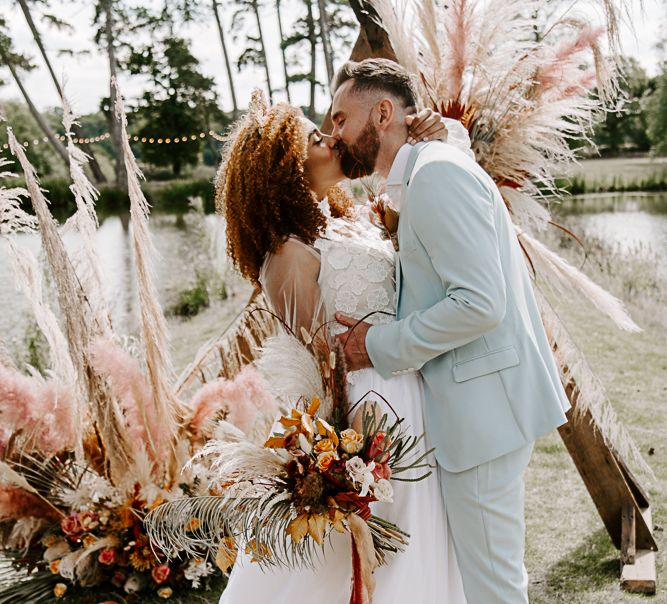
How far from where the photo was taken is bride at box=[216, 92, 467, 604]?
2115 mm

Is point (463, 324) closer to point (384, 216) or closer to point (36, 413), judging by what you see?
point (384, 216)

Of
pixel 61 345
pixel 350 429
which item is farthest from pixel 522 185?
pixel 61 345

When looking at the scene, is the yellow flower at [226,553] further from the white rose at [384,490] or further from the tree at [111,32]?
the tree at [111,32]

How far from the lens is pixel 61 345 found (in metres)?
3.01

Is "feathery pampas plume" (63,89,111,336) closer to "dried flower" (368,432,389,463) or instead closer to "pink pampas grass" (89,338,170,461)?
"pink pampas grass" (89,338,170,461)

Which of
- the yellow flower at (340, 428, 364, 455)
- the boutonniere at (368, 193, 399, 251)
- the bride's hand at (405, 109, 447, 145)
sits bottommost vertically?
the yellow flower at (340, 428, 364, 455)

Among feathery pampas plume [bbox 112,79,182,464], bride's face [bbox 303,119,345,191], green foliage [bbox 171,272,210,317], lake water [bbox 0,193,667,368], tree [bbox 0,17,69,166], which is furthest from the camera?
tree [bbox 0,17,69,166]

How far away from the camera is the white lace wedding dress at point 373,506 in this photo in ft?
6.88

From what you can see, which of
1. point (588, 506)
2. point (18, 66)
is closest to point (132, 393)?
point (588, 506)

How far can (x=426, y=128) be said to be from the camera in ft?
7.12

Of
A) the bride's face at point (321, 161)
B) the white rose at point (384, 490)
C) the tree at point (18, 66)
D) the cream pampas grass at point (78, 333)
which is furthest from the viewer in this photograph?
the tree at point (18, 66)

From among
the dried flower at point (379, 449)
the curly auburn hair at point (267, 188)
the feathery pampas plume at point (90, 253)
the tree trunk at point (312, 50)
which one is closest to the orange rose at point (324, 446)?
the dried flower at point (379, 449)

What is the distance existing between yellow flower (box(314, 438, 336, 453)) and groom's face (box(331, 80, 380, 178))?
961mm

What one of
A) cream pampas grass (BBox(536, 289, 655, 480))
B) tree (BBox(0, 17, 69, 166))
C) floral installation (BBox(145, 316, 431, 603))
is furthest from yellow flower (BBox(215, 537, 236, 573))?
tree (BBox(0, 17, 69, 166))
